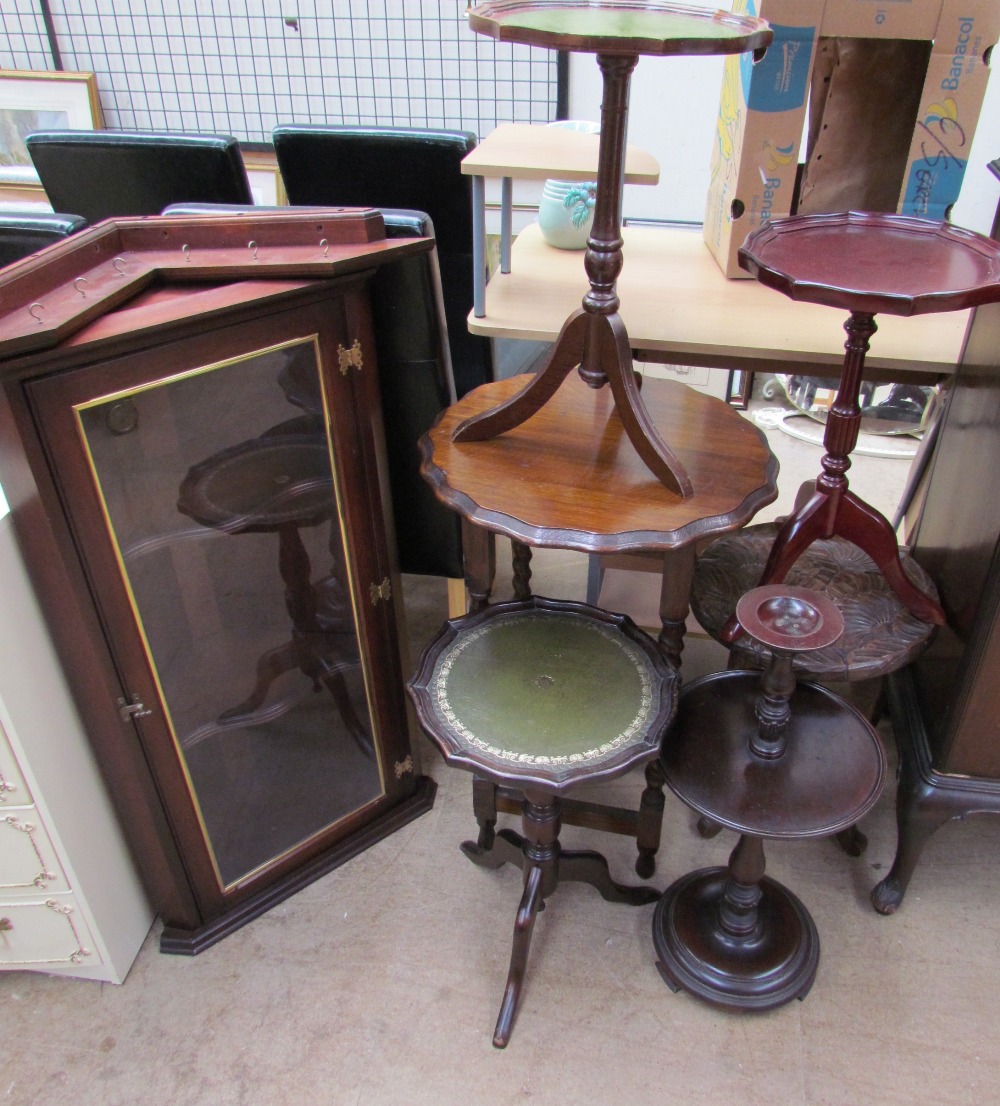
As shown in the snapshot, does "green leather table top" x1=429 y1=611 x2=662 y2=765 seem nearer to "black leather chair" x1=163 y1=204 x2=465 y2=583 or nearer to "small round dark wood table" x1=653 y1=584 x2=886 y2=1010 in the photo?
"small round dark wood table" x1=653 y1=584 x2=886 y2=1010

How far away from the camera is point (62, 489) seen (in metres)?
1.01

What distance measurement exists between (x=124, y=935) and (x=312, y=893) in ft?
0.96

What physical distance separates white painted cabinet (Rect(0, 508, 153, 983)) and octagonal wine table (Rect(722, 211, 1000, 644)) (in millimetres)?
934

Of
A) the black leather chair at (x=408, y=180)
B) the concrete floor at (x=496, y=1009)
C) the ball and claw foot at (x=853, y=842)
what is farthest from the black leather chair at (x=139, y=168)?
the ball and claw foot at (x=853, y=842)

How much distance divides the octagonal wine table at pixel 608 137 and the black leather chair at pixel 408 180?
2.41ft

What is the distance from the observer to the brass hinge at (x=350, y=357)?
1197 millimetres

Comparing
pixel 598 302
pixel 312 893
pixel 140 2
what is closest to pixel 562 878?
pixel 312 893

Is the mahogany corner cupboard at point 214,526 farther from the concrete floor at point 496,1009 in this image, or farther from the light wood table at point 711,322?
the light wood table at point 711,322

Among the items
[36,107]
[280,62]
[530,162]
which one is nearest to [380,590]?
[530,162]

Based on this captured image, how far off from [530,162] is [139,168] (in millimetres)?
1005

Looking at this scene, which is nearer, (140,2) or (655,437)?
(655,437)

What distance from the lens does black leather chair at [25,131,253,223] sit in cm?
180

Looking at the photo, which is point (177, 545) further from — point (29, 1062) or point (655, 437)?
point (29, 1062)

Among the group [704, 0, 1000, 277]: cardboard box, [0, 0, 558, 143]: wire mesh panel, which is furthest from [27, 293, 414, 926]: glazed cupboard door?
[0, 0, 558, 143]: wire mesh panel
